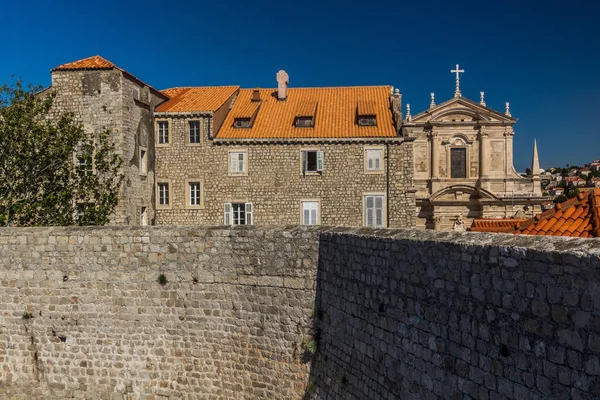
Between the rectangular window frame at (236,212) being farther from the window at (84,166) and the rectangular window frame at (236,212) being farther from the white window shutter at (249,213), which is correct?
the window at (84,166)

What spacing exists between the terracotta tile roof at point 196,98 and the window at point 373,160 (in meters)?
7.89

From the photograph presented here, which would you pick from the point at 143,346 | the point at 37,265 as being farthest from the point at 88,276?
the point at 143,346

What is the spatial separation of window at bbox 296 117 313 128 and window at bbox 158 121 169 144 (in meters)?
6.52

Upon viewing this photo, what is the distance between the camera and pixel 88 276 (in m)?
10.6

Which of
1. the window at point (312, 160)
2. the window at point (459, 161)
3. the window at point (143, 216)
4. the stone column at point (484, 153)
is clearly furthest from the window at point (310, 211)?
the stone column at point (484, 153)

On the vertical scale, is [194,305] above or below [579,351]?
below

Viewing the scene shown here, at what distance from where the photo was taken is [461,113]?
35812mm

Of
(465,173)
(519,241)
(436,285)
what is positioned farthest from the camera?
(465,173)

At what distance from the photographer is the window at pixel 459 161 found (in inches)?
1419

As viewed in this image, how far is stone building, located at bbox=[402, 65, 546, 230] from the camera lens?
114 feet

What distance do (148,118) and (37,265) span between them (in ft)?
53.7

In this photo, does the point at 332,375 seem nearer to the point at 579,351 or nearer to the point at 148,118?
the point at 579,351

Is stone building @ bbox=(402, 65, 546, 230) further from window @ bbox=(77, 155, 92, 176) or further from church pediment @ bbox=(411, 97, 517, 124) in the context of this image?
window @ bbox=(77, 155, 92, 176)

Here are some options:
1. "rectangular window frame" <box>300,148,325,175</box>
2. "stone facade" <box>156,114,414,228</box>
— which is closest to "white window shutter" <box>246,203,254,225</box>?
"stone facade" <box>156,114,414,228</box>
